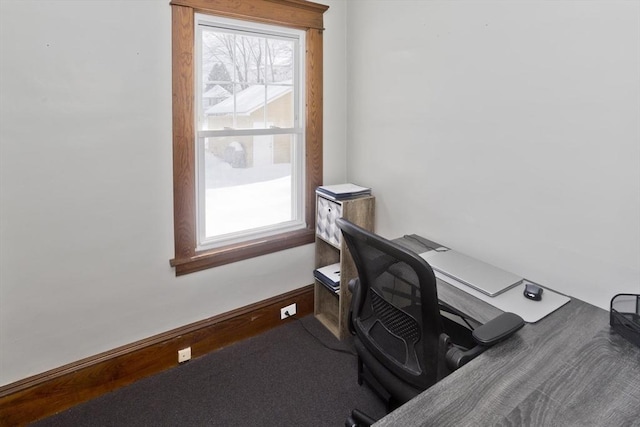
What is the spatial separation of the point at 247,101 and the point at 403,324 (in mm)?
1618

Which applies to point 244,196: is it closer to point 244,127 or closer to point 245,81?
point 244,127

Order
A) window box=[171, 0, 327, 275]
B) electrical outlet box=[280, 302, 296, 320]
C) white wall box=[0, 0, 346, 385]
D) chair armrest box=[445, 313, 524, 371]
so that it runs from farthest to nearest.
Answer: electrical outlet box=[280, 302, 296, 320] < window box=[171, 0, 327, 275] < white wall box=[0, 0, 346, 385] < chair armrest box=[445, 313, 524, 371]

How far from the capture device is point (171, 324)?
220 centimetres

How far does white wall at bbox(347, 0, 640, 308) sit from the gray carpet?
37.7 inches

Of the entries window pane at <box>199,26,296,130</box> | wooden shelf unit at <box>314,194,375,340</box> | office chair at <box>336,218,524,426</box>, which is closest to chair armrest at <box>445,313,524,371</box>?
office chair at <box>336,218,524,426</box>

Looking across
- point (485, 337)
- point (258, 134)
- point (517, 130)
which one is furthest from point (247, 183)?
point (485, 337)

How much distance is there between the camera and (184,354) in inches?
87.9

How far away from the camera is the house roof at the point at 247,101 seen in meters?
2.21

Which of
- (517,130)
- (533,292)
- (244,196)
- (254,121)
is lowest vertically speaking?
(533,292)

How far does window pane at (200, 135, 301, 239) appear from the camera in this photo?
2.28m

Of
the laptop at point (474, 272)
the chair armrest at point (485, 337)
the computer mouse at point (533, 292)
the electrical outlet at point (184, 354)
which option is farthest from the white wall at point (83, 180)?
the computer mouse at point (533, 292)

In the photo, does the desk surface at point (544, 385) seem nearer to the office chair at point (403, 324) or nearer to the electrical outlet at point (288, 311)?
the office chair at point (403, 324)

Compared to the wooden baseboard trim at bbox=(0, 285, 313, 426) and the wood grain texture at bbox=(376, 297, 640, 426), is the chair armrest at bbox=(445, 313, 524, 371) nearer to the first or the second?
the wood grain texture at bbox=(376, 297, 640, 426)

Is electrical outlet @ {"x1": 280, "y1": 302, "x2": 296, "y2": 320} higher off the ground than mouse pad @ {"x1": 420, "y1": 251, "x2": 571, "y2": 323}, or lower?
lower
